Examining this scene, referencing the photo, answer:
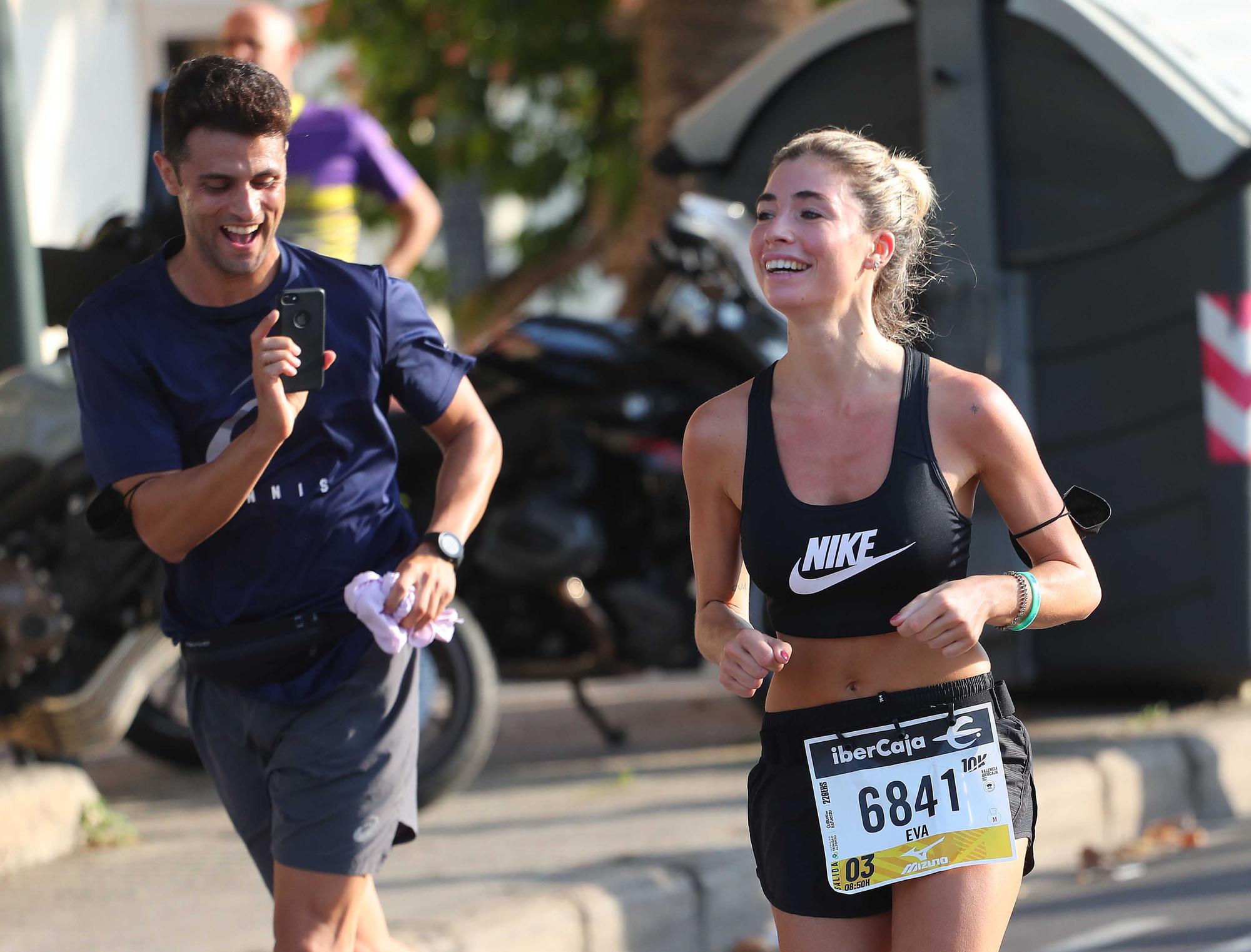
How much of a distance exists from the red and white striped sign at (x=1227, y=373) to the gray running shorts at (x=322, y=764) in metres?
3.73

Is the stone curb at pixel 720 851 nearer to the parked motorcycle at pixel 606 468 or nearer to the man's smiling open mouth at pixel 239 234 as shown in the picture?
the parked motorcycle at pixel 606 468

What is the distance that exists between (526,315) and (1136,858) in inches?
103

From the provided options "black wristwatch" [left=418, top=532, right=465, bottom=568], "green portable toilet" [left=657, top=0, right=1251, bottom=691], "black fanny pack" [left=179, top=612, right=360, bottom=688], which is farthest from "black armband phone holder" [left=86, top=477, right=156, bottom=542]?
"green portable toilet" [left=657, top=0, right=1251, bottom=691]

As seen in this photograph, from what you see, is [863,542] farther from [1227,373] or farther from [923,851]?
[1227,373]

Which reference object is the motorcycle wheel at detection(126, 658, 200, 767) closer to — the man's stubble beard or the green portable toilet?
the green portable toilet

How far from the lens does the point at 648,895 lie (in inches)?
185

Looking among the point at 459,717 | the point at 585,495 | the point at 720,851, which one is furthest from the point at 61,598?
the point at 720,851

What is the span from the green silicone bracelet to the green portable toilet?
3.37 meters

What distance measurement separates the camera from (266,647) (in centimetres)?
313

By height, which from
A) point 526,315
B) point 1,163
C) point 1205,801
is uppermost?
point 1,163

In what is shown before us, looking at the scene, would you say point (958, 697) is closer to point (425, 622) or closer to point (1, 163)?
point (425, 622)

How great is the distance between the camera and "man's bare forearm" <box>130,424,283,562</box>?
287 cm

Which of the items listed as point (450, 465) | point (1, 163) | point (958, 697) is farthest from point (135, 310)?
point (1, 163)

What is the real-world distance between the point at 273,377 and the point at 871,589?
0.95 meters
